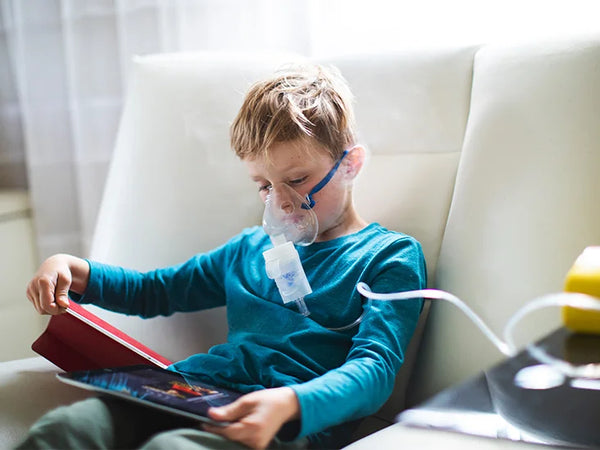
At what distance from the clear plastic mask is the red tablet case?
0.28 metres

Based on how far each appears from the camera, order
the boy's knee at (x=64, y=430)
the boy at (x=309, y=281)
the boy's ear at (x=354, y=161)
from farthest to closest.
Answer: the boy's ear at (x=354, y=161) → the boy at (x=309, y=281) → the boy's knee at (x=64, y=430)

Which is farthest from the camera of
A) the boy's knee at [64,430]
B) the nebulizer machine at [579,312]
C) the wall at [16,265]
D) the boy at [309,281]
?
the wall at [16,265]

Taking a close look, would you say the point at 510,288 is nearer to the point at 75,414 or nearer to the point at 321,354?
the point at 321,354

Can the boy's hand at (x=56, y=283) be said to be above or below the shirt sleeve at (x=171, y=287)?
above

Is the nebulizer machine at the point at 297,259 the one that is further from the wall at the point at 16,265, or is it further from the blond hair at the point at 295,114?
the wall at the point at 16,265

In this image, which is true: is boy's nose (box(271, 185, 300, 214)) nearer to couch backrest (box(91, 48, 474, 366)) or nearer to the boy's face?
the boy's face

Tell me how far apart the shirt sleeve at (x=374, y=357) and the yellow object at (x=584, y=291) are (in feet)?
0.86

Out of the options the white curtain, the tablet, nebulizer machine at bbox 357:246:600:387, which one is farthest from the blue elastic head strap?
the white curtain

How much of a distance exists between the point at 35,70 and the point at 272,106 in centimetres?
112

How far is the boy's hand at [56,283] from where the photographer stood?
1.04 meters

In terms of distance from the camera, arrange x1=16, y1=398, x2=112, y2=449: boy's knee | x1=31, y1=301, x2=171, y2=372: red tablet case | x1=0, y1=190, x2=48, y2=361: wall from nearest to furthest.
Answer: x1=16, y1=398, x2=112, y2=449: boy's knee → x1=31, y1=301, x2=171, y2=372: red tablet case → x1=0, y1=190, x2=48, y2=361: wall

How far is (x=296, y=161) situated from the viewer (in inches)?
42.5

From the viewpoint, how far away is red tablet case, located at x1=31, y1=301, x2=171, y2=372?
1029 mm

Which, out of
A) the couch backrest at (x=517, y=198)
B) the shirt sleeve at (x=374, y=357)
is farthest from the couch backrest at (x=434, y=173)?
the shirt sleeve at (x=374, y=357)
